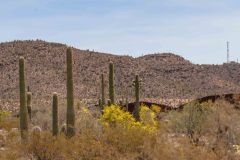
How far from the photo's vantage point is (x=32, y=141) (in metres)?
15.7

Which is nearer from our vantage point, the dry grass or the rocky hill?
the dry grass

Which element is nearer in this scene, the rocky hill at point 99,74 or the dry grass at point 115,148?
the dry grass at point 115,148

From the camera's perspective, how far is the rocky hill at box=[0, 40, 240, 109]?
216ft

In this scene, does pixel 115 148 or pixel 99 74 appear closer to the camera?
pixel 115 148

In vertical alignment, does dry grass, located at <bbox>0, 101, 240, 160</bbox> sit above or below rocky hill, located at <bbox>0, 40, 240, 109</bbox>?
below

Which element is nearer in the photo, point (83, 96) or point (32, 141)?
point (32, 141)

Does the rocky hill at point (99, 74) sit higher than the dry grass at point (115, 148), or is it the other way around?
the rocky hill at point (99, 74)

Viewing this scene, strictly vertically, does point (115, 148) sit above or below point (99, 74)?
below

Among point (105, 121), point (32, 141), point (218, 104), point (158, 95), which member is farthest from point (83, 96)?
point (32, 141)

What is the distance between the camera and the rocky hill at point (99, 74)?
216 feet

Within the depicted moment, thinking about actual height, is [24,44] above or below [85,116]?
above

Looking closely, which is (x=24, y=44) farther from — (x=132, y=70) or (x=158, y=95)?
(x=158, y=95)

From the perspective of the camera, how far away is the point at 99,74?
73.0 m

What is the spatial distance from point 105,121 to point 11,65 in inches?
2206
